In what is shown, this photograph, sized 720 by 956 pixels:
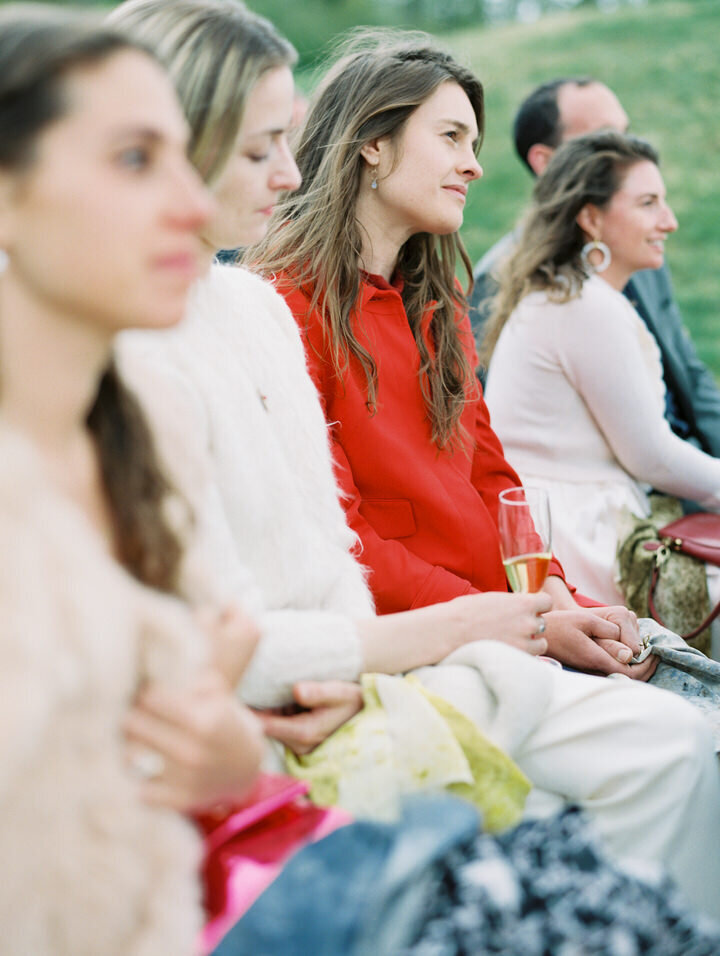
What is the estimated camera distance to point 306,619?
61.0 inches

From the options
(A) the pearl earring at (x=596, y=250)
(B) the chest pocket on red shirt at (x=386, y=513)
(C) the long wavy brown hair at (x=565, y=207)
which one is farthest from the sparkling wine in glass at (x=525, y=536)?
(A) the pearl earring at (x=596, y=250)

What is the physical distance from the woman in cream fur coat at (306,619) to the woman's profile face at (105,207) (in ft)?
1.37

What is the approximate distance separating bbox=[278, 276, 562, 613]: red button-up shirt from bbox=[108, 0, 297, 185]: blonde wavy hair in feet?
2.29

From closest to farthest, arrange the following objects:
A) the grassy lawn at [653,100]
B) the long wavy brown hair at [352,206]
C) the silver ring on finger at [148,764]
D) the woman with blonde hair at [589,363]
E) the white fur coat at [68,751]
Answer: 1. the white fur coat at [68,751]
2. the silver ring on finger at [148,764]
3. the long wavy brown hair at [352,206]
4. the woman with blonde hair at [589,363]
5. the grassy lawn at [653,100]

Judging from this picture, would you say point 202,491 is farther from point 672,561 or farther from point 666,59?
point 666,59

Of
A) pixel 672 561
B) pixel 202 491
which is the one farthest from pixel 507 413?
pixel 202 491

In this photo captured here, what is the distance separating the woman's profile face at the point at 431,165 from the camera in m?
2.27

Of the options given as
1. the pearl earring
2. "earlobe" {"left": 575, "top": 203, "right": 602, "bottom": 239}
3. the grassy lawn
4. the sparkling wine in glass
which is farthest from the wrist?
the grassy lawn

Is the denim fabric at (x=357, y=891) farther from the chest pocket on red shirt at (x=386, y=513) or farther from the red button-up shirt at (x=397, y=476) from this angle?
the chest pocket on red shirt at (x=386, y=513)

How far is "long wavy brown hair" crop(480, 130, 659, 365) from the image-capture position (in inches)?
130

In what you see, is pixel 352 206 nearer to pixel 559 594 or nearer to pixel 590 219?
pixel 559 594

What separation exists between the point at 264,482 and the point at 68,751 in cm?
70

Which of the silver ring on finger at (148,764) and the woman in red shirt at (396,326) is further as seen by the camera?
the woman in red shirt at (396,326)

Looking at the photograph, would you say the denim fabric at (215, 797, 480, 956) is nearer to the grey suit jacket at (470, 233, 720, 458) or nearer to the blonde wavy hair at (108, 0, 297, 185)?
the blonde wavy hair at (108, 0, 297, 185)
